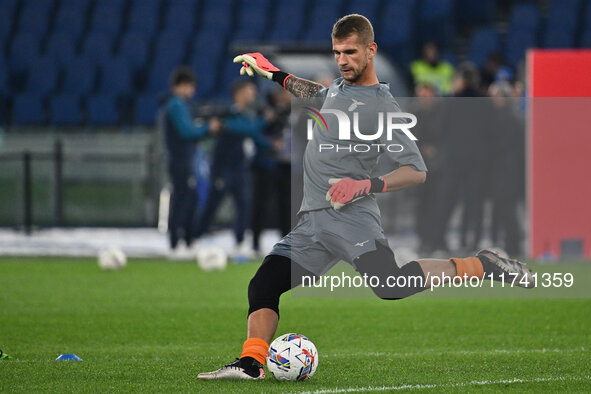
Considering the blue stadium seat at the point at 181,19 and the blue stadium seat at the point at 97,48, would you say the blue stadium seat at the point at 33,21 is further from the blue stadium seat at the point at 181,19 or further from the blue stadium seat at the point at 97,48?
the blue stadium seat at the point at 181,19

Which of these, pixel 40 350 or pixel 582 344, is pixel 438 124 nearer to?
pixel 582 344

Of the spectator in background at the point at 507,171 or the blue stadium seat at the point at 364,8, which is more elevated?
the blue stadium seat at the point at 364,8

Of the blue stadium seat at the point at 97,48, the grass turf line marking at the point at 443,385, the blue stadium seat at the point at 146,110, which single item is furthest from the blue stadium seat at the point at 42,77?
the grass turf line marking at the point at 443,385

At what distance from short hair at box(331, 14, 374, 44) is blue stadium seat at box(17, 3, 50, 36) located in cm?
1930

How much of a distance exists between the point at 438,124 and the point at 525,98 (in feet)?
4.76

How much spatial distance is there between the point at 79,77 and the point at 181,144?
30.9 feet

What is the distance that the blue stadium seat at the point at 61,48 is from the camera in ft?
76.7

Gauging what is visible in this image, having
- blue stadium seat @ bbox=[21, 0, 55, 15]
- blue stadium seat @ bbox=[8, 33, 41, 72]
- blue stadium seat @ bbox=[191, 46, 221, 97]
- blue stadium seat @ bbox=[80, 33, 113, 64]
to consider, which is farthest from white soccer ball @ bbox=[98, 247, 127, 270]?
blue stadium seat @ bbox=[21, 0, 55, 15]

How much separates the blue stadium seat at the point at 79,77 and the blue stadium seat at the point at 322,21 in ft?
15.0

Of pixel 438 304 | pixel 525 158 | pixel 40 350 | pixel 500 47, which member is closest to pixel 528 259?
pixel 525 158

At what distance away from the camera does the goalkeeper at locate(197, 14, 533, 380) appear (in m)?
6.16

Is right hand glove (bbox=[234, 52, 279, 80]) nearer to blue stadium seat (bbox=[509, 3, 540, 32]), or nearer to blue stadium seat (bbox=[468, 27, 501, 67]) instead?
blue stadium seat (bbox=[468, 27, 501, 67])

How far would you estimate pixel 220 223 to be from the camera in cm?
1867

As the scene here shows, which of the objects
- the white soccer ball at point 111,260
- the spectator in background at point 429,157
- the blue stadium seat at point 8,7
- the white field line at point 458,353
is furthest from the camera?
the blue stadium seat at point 8,7
